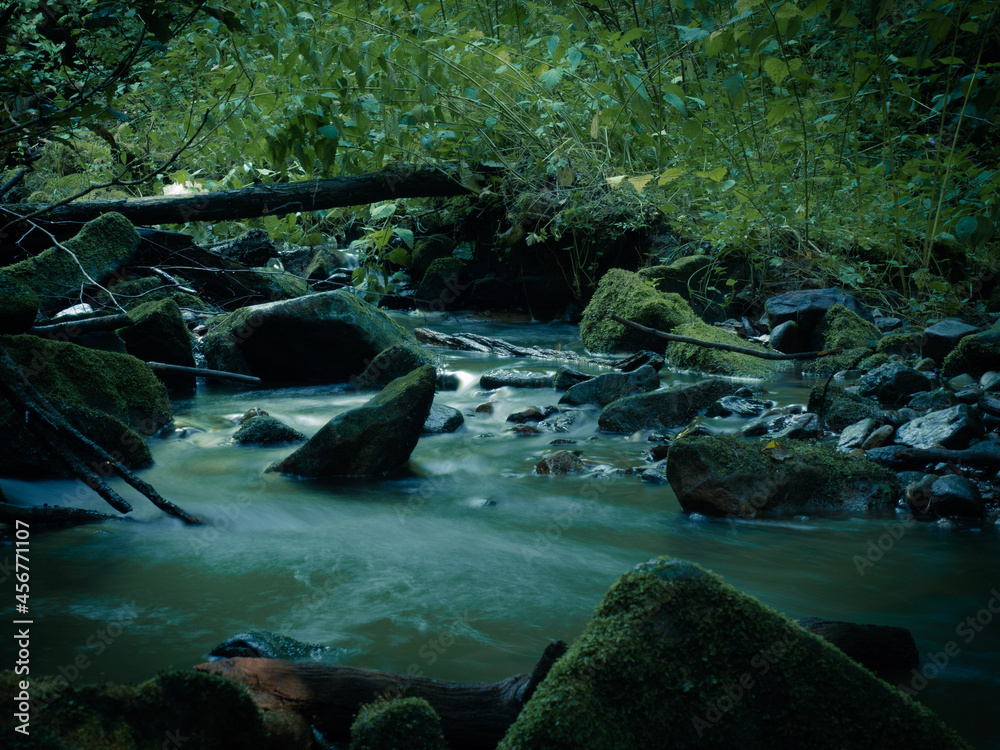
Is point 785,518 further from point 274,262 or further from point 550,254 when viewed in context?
point 274,262

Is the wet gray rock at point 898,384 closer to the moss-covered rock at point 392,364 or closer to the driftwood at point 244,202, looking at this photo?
the moss-covered rock at point 392,364

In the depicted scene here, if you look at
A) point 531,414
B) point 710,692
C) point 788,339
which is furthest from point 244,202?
point 710,692

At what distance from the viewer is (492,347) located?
30.4 feet

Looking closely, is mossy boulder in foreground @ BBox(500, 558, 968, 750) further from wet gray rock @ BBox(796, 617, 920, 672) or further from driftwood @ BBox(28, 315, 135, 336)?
driftwood @ BBox(28, 315, 135, 336)

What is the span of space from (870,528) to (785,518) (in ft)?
1.28

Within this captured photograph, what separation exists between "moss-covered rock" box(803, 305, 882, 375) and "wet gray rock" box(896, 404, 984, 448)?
2.98 metres

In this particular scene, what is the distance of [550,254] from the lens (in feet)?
38.7

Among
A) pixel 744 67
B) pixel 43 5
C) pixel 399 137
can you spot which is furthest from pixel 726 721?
pixel 43 5

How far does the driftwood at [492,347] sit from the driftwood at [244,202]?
1955mm

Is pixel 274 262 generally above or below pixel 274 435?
above

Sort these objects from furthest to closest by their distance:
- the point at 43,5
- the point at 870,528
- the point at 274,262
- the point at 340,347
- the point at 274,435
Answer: the point at 274,262 < the point at 340,347 < the point at 43,5 < the point at 274,435 < the point at 870,528

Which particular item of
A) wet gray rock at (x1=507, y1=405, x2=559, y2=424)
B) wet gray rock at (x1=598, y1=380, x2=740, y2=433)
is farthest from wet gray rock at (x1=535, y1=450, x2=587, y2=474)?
wet gray rock at (x1=507, y1=405, x2=559, y2=424)

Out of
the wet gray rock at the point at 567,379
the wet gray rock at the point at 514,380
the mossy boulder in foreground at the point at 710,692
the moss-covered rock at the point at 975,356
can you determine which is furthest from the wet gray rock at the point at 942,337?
the mossy boulder in foreground at the point at 710,692

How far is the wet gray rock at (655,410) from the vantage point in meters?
5.64
